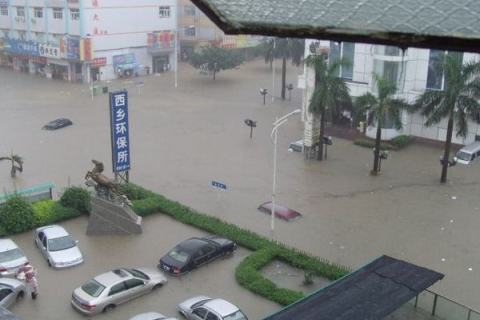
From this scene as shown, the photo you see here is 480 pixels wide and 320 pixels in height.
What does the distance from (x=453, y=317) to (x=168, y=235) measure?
8.68 metres

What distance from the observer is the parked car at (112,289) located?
12594mm

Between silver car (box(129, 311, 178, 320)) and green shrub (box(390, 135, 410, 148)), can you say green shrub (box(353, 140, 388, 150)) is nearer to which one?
green shrub (box(390, 135, 410, 148))

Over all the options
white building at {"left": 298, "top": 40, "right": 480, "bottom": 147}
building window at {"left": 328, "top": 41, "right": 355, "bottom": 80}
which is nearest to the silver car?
white building at {"left": 298, "top": 40, "right": 480, "bottom": 147}

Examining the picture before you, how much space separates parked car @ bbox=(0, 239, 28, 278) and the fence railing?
32.4 feet

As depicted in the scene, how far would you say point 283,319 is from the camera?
387 inches

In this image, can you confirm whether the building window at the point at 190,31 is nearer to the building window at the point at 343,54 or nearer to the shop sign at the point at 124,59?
the shop sign at the point at 124,59

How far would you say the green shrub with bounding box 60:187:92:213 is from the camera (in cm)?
1822

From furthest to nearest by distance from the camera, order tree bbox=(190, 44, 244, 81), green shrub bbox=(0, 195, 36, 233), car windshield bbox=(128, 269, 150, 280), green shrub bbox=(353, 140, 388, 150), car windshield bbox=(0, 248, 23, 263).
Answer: tree bbox=(190, 44, 244, 81), green shrub bbox=(353, 140, 388, 150), green shrub bbox=(0, 195, 36, 233), car windshield bbox=(0, 248, 23, 263), car windshield bbox=(128, 269, 150, 280)

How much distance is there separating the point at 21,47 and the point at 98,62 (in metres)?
8.73

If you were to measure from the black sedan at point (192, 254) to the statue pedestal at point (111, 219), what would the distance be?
2.48 meters

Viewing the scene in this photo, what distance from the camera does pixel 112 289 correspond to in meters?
12.9

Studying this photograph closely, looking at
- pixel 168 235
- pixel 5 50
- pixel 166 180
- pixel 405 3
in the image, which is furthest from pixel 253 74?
pixel 405 3

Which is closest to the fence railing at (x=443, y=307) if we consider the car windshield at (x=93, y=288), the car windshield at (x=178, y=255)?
the car windshield at (x=178, y=255)

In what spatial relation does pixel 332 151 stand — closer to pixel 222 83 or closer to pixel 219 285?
pixel 219 285
